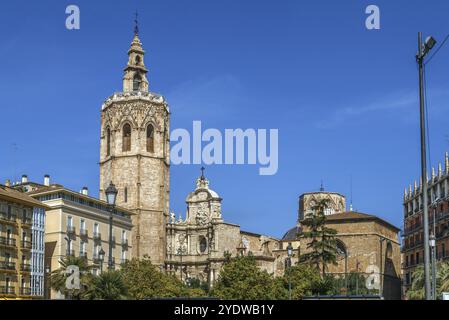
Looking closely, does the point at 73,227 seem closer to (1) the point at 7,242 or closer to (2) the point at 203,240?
(1) the point at 7,242

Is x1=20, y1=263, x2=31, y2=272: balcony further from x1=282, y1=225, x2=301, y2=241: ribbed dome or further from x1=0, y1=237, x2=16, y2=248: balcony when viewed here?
x1=282, y1=225, x2=301, y2=241: ribbed dome

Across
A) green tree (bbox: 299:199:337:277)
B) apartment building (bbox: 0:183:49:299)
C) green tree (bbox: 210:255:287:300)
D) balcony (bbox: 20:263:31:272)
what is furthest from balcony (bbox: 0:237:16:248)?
green tree (bbox: 299:199:337:277)

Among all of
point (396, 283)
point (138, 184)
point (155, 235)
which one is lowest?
point (396, 283)

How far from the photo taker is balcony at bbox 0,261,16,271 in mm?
59550

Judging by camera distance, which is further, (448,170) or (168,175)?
(168,175)

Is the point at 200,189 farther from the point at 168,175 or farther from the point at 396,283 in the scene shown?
the point at 396,283

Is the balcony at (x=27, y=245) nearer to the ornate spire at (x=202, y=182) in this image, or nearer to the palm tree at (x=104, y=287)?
the palm tree at (x=104, y=287)

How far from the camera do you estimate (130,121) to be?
97750 mm

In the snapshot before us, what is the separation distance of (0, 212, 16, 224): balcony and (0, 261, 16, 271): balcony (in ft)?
11.0

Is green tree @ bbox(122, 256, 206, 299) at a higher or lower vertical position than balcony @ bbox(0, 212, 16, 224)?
lower
